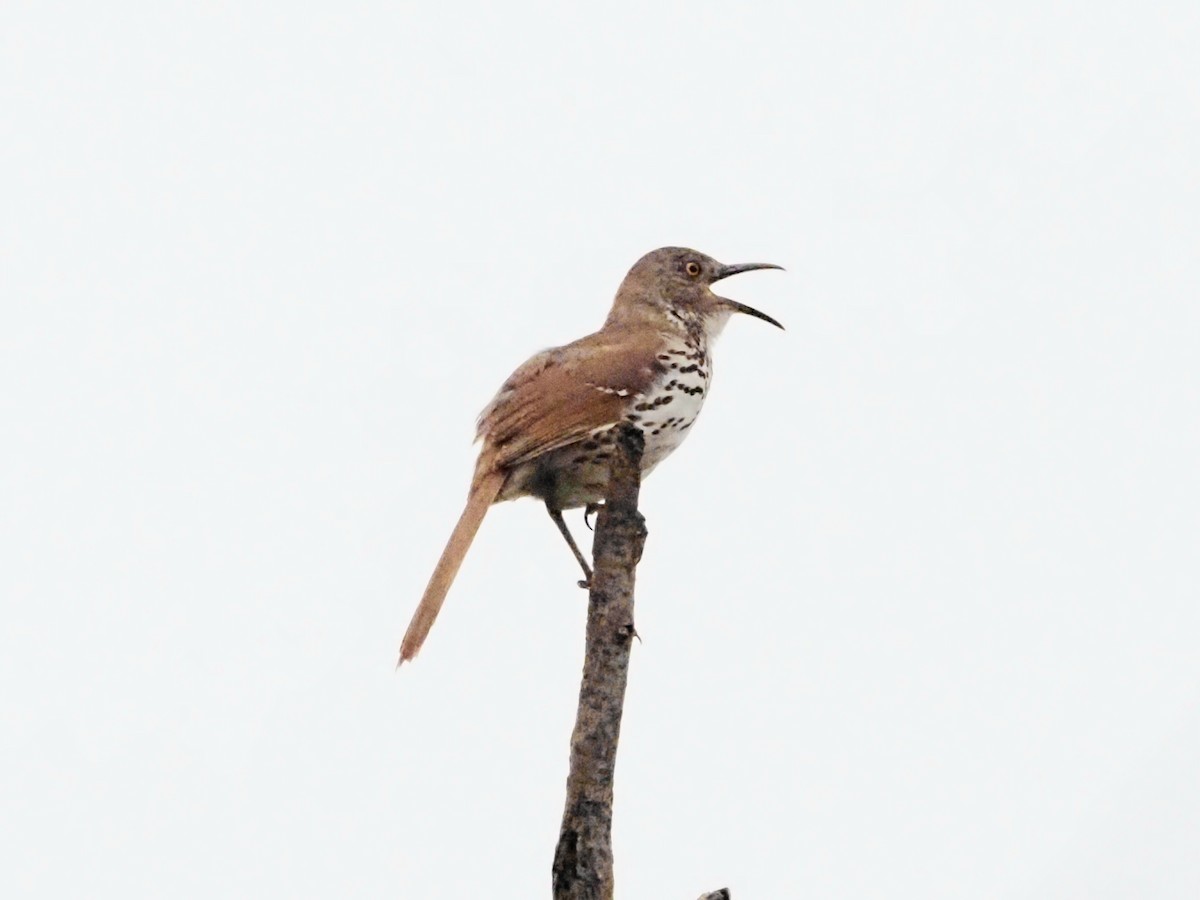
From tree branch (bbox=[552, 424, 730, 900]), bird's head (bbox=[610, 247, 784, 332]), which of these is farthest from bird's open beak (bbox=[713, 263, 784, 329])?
tree branch (bbox=[552, 424, 730, 900])

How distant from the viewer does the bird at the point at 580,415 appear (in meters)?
7.91

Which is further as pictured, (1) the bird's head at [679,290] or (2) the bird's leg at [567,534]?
(1) the bird's head at [679,290]

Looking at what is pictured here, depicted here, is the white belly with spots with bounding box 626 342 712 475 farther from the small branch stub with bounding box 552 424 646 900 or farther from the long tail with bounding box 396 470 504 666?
the small branch stub with bounding box 552 424 646 900

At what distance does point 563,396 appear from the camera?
26.6ft

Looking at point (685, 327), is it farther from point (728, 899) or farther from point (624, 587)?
point (728, 899)

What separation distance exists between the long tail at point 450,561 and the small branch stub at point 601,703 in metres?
1.05

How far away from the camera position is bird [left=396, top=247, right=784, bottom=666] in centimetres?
791

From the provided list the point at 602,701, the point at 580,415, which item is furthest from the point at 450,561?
the point at 602,701

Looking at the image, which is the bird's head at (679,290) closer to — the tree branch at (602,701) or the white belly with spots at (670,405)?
the white belly with spots at (670,405)

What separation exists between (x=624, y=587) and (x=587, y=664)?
27 centimetres

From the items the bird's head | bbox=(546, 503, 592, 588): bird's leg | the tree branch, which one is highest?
the bird's head

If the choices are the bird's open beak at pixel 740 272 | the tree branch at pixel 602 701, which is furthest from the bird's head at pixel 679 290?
the tree branch at pixel 602 701

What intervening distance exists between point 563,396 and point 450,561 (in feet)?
4.27

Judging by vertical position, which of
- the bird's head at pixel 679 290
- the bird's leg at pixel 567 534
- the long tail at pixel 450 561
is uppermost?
the bird's head at pixel 679 290
